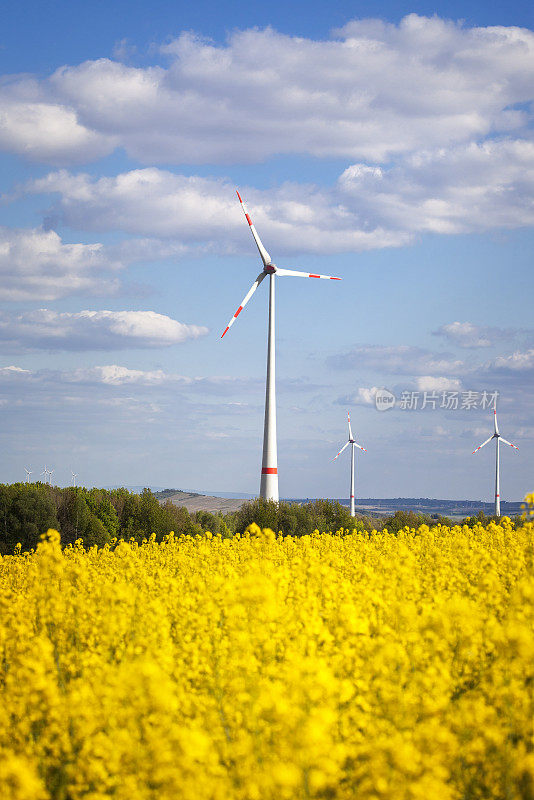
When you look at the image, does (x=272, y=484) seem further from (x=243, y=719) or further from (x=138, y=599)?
(x=243, y=719)

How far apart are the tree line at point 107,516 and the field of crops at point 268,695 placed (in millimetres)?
40674

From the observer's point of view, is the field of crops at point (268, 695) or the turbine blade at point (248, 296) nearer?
the field of crops at point (268, 695)

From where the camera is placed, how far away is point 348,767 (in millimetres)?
7910

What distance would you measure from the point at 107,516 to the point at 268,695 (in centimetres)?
6490

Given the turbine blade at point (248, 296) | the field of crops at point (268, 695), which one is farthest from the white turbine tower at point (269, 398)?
the field of crops at point (268, 695)

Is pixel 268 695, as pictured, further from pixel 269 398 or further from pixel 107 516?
pixel 107 516

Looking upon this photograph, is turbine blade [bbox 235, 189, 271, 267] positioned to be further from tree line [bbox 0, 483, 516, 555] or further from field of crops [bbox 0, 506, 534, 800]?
field of crops [bbox 0, 506, 534, 800]

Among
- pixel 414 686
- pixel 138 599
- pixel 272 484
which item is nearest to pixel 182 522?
pixel 272 484

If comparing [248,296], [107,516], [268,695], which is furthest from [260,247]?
[268,695]

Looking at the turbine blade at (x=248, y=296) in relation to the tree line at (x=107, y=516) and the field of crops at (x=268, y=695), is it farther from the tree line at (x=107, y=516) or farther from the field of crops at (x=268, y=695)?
the field of crops at (x=268, y=695)

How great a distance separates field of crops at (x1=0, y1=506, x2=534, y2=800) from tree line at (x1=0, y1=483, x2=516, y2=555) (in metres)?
40.7

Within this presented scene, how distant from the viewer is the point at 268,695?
6.66 m

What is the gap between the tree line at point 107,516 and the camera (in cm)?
5881

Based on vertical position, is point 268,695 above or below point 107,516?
above
